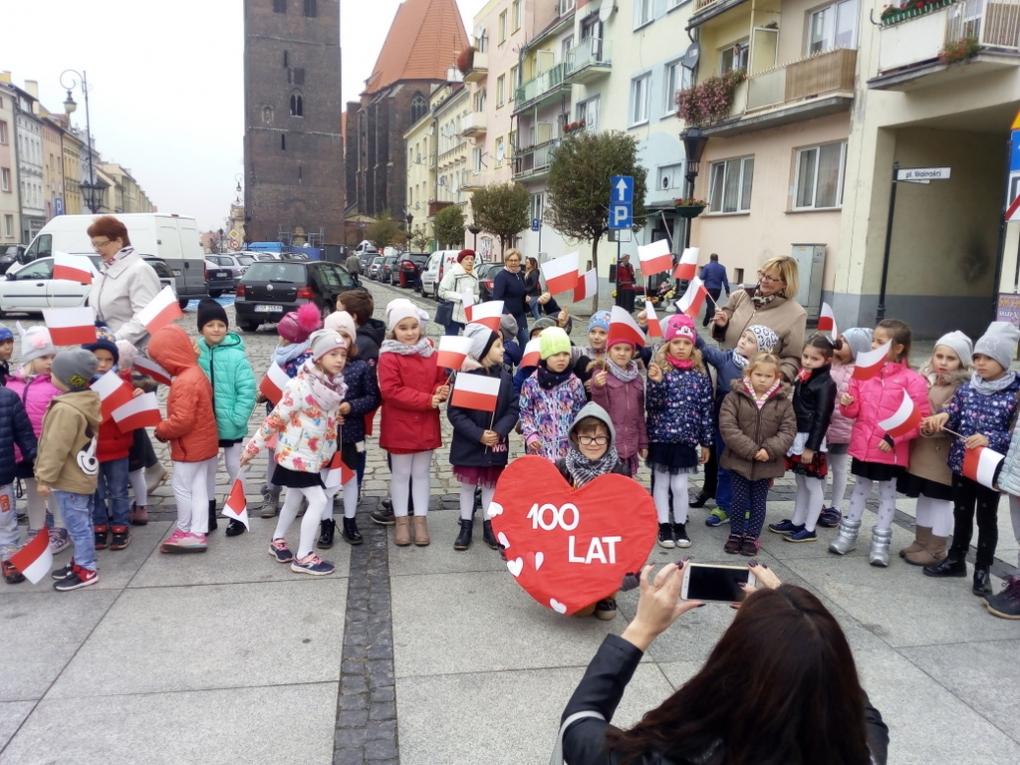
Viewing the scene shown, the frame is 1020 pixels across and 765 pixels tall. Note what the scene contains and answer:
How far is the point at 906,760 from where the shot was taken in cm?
313

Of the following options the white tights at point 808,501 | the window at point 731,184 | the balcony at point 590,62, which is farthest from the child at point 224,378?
the balcony at point 590,62

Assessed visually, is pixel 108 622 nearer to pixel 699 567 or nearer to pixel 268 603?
pixel 268 603

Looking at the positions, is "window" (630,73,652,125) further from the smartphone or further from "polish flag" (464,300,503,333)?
the smartphone

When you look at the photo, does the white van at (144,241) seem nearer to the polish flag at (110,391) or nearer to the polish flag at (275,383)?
the polish flag at (275,383)

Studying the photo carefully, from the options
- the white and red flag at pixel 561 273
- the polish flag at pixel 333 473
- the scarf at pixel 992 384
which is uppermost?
the white and red flag at pixel 561 273

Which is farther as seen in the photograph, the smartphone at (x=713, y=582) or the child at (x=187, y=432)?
the child at (x=187, y=432)

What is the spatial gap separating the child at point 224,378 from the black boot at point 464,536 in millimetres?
1491

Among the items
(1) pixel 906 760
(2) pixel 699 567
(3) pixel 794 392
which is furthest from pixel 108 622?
(3) pixel 794 392

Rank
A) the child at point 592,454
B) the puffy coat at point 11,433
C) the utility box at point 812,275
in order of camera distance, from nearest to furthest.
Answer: the child at point 592,454, the puffy coat at point 11,433, the utility box at point 812,275

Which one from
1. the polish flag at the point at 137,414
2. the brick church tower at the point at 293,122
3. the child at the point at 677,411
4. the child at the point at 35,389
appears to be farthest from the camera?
the brick church tower at the point at 293,122

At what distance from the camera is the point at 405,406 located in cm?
532

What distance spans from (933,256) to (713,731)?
1992 centimetres

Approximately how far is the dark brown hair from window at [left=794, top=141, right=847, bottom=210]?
19.6 meters

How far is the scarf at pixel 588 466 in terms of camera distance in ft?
14.7
